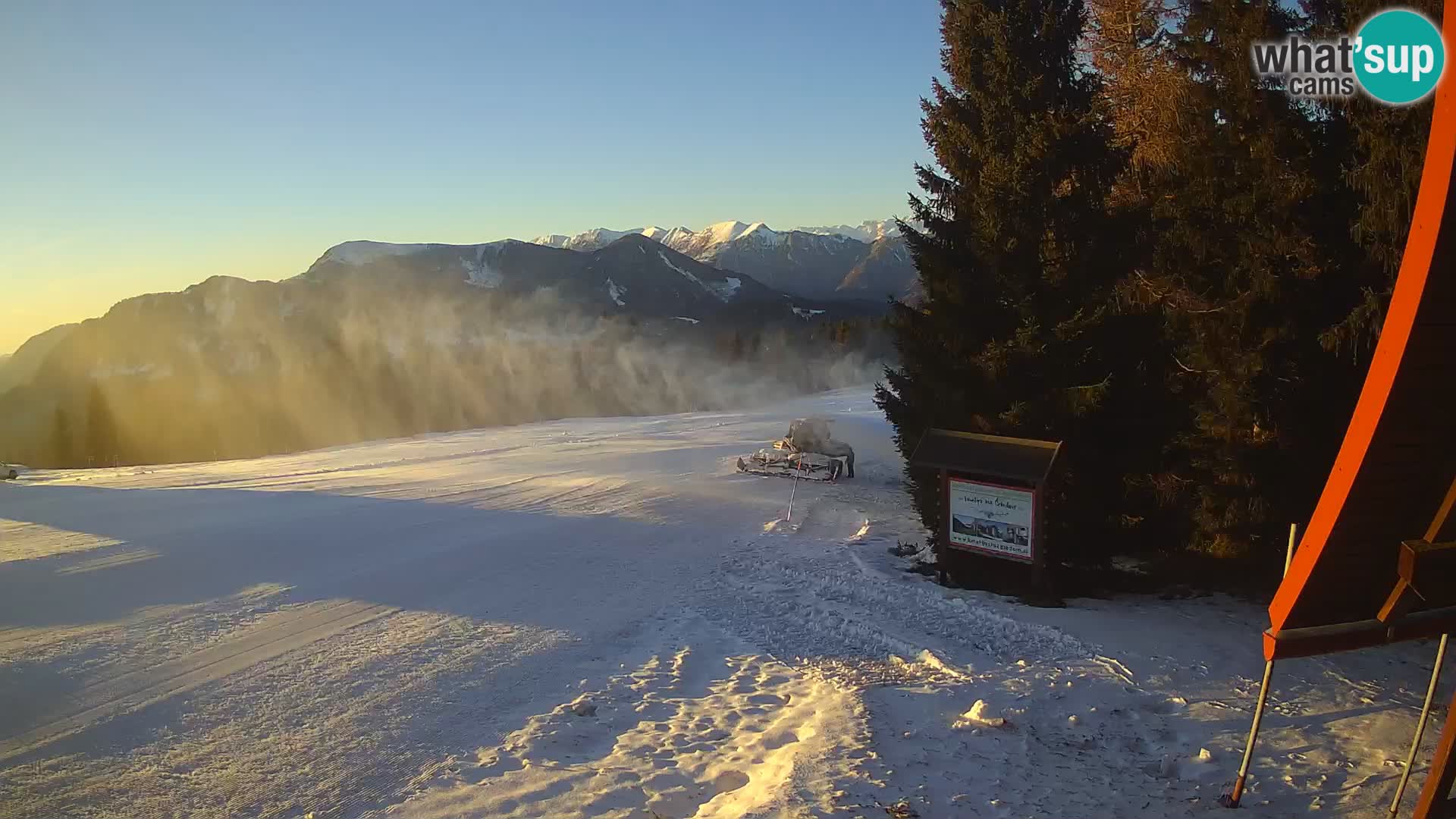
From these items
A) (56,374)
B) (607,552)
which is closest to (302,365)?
(56,374)

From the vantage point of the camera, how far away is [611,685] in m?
8.16

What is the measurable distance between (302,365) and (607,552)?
97096 millimetres

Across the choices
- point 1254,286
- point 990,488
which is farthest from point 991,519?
point 1254,286

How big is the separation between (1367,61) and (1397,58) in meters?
0.29

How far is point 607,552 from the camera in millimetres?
13961

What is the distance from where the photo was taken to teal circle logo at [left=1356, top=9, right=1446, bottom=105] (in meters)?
7.97

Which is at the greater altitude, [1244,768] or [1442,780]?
[1442,780]

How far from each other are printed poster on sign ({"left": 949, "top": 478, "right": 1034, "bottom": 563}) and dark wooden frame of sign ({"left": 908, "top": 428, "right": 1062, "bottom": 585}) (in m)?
0.04

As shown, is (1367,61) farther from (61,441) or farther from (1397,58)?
(61,441)

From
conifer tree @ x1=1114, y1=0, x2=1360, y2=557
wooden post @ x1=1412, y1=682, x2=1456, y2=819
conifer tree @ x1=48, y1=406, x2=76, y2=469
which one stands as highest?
conifer tree @ x1=1114, y1=0, x2=1360, y2=557

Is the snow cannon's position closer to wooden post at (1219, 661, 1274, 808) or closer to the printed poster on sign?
the printed poster on sign

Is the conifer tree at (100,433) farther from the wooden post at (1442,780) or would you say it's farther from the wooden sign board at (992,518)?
the wooden post at (1442,780)

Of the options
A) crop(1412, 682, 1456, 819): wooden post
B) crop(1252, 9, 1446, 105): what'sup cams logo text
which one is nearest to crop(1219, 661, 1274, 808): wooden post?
crop(1412, 682, 1456, 819): wooden post

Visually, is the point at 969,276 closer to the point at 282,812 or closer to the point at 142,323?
the point at 282,812
